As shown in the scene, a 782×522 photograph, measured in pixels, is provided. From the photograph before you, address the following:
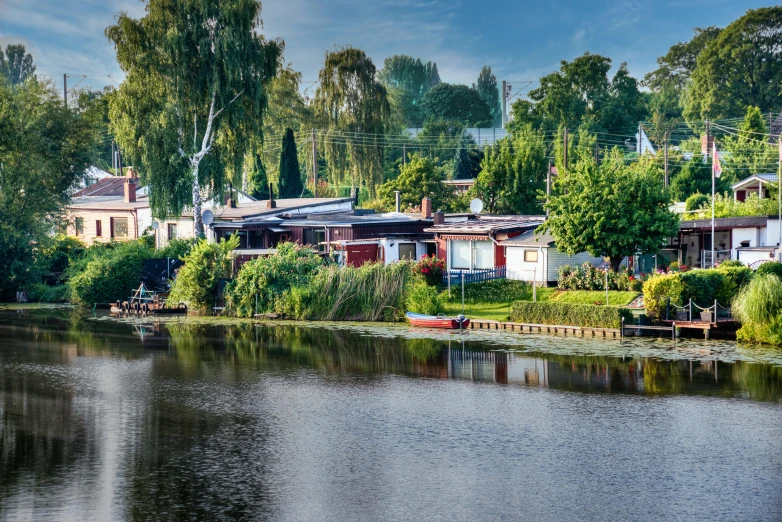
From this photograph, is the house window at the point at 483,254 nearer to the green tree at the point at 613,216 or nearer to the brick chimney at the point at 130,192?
the green tree at the point at 613,216

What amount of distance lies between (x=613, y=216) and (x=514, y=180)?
2855 cm

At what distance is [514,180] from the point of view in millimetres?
79500

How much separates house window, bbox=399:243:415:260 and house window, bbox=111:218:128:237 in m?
31.0

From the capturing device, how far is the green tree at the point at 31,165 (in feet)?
223

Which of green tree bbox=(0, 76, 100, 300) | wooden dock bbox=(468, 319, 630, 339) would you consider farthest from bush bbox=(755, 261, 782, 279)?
green tree bbox=(0, 76, 100, 300)

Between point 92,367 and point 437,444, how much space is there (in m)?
20.6

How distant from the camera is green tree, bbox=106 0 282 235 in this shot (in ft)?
219

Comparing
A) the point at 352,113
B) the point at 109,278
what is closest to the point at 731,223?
the point at 109,278

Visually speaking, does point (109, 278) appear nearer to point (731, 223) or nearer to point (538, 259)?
point (538, 259)

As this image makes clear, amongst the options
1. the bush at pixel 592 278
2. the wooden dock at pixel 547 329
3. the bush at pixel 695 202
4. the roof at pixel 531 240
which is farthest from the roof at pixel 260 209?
the bush at pixel 695 202

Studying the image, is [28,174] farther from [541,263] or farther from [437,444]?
[437,444]

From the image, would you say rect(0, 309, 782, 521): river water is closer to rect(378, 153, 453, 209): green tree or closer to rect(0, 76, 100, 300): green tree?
rect(0, 76, 100, 300): green tree

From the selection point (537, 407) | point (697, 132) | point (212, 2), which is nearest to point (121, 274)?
point (212, 2)

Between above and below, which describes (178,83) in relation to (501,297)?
above
